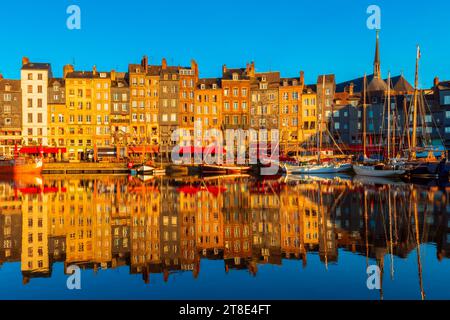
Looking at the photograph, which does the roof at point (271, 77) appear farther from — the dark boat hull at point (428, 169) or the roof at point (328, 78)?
the dark boat hull at point (428, 169)

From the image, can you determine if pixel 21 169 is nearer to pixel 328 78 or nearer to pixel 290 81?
pixel 290 81

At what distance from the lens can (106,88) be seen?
71875 millimetres

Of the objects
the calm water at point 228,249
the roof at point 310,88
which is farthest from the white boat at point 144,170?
the calm water at point 228,249

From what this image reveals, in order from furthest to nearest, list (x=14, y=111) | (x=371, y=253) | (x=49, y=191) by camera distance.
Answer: (x=14, y=111)
(x=49, y=191)
(x=371, y=253)

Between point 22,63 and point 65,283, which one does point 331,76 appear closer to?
point 22,63

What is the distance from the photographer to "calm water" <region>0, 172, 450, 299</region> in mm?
10406

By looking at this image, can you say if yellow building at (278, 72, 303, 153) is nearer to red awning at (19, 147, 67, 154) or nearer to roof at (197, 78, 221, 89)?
roof at (197, 78, 221, 89)

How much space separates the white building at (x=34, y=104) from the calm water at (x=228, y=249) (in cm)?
4841

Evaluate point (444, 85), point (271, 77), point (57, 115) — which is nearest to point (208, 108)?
point (271, 77)

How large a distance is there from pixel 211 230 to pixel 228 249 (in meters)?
3.15

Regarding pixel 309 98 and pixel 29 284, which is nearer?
pixel 29 284

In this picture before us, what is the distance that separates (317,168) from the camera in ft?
179
